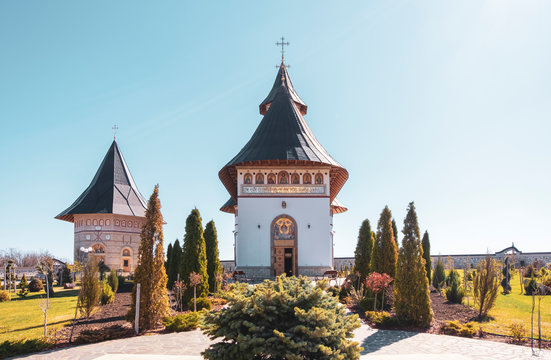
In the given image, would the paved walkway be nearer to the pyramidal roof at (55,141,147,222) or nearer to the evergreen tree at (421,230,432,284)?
the evergreen tree at (421,230,432,284)

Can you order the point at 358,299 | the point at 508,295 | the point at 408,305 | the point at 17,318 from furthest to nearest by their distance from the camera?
the point at 508,295
the point at 358,299
the point at 17,318
the point at 408,305

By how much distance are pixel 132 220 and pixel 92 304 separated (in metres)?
22.7

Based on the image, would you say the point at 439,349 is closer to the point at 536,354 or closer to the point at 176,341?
the point at 536,354

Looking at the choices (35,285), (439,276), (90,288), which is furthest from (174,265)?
(439,276)

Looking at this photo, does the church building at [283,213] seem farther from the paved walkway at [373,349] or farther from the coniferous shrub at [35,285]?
the paved walkway at [373,349]

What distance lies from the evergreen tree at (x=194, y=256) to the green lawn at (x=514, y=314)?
8723mm

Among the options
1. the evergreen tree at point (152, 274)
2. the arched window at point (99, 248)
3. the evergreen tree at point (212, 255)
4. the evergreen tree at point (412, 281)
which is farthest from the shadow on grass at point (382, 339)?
the arched window at point (99, 248)

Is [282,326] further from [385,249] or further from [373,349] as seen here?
[385,249]

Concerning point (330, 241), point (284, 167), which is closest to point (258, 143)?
point (284, 167)

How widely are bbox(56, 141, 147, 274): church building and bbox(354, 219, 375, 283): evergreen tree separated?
2082 centimetres

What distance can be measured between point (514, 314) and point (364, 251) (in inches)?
226

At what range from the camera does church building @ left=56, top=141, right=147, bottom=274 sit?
32.4m

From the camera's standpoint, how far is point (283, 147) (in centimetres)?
2347

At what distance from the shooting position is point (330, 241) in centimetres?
2291
